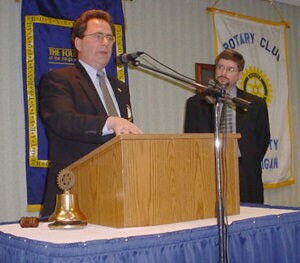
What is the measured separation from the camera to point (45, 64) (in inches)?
152

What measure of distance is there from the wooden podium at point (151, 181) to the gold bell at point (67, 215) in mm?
88

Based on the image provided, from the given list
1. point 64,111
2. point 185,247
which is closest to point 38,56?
point 64,111

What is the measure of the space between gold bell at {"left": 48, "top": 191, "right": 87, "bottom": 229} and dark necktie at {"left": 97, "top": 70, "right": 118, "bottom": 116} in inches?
25.2

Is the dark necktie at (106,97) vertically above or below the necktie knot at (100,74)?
below

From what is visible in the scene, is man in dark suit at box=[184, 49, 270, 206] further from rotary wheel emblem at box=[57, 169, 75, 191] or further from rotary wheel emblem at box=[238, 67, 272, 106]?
rotary wheel emblem at box=[57, 169, 75, 191]

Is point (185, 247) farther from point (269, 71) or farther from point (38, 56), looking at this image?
point (269, 71)

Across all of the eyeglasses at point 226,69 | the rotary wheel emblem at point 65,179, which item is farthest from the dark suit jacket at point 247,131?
the rotary wheel emblem at point 65,179

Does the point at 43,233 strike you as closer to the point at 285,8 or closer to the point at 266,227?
the point at 266,227

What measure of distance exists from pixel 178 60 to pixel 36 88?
152 cm

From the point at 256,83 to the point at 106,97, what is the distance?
3.22m

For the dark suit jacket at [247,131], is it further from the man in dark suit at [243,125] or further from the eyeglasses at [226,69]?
the eyeglasses at [226,69]

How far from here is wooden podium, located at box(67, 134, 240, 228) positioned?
5.39ft

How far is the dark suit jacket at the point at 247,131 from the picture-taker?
11.2ft

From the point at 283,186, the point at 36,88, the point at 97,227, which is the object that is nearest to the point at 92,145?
the point at 97,227
